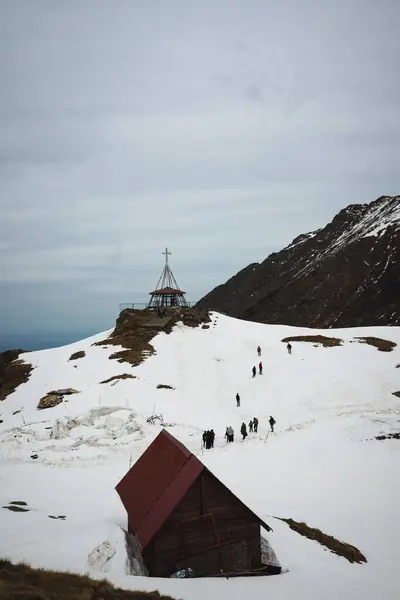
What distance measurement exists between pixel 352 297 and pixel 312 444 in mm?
95949

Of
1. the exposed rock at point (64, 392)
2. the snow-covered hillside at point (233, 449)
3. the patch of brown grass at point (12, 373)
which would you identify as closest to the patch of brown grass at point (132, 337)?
the snow-covered hillside at point (233, 449)

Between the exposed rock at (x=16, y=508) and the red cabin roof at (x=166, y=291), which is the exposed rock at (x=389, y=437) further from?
the red cabin roof at (x=166, y=291)

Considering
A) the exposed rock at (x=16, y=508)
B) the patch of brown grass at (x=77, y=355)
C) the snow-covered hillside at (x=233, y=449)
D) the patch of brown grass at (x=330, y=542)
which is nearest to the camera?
the snow-covered hillside at (x=233, y=449)

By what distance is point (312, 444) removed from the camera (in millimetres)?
26922

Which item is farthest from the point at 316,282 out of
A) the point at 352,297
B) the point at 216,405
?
the point at 216,405

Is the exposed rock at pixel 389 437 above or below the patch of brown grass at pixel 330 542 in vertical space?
above

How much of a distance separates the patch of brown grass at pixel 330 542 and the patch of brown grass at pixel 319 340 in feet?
104

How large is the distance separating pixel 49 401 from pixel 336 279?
106588mm

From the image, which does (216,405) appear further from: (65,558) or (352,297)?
(352,297)

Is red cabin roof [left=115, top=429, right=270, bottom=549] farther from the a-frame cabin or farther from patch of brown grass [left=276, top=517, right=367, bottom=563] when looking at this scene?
patch of brown grass [left=276, top=517, right=367, bottom=563]

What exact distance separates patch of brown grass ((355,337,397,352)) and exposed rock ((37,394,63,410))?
3419cm

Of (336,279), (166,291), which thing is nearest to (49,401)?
(166,291)

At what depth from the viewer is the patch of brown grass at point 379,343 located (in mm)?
45062

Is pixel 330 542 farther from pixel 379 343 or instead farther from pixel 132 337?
pixel 132 337
